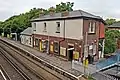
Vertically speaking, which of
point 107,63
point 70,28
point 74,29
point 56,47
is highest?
→ point 70,28

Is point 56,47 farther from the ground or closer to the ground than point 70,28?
closer to the ground

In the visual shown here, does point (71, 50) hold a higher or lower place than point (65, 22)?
lower

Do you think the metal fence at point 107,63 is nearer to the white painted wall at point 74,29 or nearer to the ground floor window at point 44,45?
the white painted wall at point 74,29

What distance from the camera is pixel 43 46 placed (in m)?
29.4

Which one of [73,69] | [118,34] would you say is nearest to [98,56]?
[73,69]

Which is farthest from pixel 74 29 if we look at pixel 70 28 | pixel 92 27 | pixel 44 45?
pixel 44 45

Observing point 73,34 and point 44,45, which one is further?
point 44,45

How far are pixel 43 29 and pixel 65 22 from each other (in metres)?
6.78

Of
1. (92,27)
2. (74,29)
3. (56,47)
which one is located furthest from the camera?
(56,47)

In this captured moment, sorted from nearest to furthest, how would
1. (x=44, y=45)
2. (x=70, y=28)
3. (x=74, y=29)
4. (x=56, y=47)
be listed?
(x=74, y=29) < (x=70, y=28) < (x=56, y=47) < (x=44, y=45)

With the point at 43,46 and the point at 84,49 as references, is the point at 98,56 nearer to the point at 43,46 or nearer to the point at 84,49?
the point at 84,49

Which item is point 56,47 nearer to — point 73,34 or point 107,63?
point 73,34

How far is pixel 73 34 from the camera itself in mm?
22188

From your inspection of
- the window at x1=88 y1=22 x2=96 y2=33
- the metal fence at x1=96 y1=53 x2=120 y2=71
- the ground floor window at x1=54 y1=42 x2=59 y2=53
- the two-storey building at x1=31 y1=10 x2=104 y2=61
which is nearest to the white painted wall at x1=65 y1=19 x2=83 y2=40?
the two-storey building at x1=31 y1=10 x2=104 y2=61
